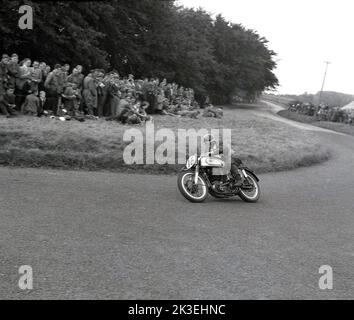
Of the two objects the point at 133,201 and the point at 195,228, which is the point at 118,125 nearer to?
the point at 133,201

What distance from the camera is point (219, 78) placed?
62.5 m

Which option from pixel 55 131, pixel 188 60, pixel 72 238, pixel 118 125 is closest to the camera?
pixel 72 238

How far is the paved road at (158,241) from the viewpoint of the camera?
17.6 feet

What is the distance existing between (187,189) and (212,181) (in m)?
0.75

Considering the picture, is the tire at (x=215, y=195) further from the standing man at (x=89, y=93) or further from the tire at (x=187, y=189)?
the standing man at (x=89, y=93)

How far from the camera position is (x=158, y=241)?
6930mm

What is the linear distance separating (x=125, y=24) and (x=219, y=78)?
77.1ft

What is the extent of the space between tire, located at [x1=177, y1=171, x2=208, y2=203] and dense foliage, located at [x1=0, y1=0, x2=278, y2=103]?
1977 centimetres

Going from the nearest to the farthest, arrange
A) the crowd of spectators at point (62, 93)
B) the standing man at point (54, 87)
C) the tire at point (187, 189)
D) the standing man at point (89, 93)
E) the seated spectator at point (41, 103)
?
the tire at point (187, 189), the crowd of spectators at point (62, 93), the seated spectator at point (41, 103), the standing man at point (54, 87), the standing man at point (89, 93)

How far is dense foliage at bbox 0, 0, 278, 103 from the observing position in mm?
29750

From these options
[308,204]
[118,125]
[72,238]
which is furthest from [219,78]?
[72,238]

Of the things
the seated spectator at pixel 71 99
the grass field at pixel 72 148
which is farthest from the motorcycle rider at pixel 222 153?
the seated spectator at pixel 71 99
